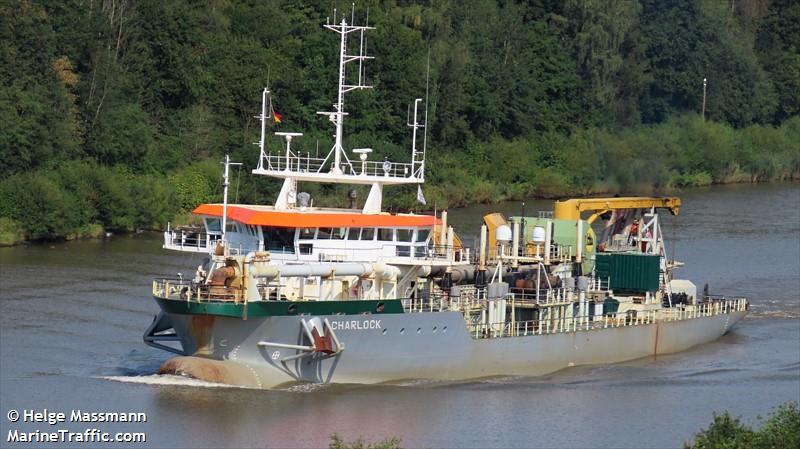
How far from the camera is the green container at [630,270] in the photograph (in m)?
52.1

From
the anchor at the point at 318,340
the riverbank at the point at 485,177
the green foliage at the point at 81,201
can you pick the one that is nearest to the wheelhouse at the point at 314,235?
the anchor at the point at 318,340

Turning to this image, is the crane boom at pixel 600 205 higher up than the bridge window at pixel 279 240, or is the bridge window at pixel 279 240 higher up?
the crane boom at pixel 600 205

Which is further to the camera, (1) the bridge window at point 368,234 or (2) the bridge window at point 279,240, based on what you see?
(1) the bridge window at point 368,234

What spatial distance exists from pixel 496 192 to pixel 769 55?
1392 inches

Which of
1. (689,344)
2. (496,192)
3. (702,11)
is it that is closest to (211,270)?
(689,344)

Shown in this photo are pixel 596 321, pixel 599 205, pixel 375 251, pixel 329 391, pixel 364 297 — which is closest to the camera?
pixel 329 391

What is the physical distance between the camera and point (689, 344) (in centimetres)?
5338

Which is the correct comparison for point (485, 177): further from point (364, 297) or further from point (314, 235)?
point (364, 297)

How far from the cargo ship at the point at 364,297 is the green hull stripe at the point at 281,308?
33 millimetres

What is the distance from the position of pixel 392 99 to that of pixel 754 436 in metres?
52.8

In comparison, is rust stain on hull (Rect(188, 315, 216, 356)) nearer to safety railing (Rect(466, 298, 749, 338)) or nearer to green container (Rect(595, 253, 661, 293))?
safety railing (Rect(466, 298, 749, 338))

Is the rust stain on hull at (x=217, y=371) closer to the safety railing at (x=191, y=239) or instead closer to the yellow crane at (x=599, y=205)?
the safety railing at (x=191, y=239)

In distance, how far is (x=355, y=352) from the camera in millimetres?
42062

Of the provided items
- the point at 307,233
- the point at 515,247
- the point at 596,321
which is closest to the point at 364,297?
the point at 307,233
